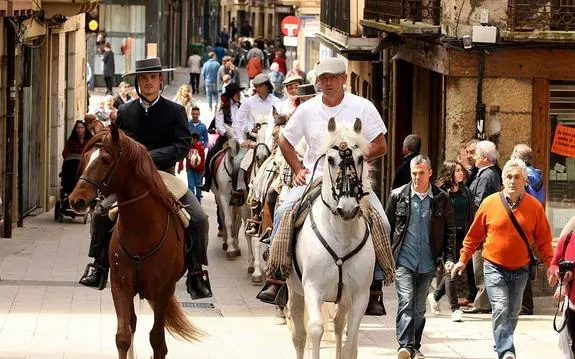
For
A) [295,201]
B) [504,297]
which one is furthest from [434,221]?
[295,201]

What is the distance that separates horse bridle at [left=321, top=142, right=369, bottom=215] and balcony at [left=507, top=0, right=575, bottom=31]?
830 cm

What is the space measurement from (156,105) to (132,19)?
46076 millimetres

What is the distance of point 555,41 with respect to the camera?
19391mm

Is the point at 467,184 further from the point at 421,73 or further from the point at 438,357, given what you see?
the point at 421,73

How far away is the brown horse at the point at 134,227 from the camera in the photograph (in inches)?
489

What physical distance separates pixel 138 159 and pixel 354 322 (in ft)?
6.97

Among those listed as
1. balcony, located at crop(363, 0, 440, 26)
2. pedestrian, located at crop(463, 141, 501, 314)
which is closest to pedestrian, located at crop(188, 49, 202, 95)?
balcony, located at crop(363, 0, 440, 26)

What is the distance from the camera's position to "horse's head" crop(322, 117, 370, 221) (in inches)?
461

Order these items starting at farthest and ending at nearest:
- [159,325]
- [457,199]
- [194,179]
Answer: [194,179]
[457,199]
[159,325]

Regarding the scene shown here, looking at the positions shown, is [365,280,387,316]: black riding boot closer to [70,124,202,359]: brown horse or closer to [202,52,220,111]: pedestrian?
[70,124,202,359]: brown horse

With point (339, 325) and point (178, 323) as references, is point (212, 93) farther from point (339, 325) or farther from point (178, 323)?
point (339, 325)

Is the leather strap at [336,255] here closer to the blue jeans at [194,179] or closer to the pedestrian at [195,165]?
the pedestrian at [195,165]

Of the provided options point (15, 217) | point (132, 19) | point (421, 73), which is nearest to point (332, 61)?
point (421, 73)

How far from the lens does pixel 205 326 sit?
16922 mm
